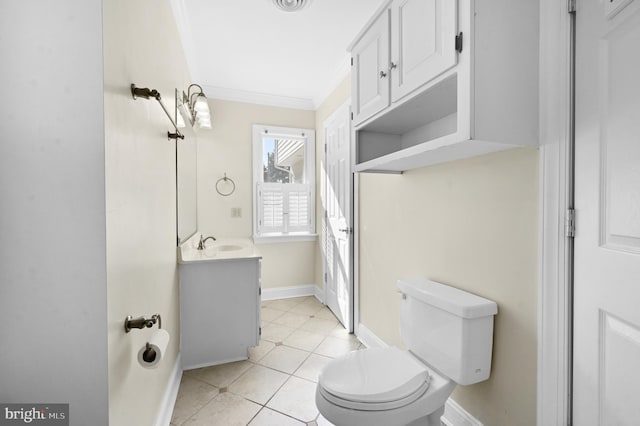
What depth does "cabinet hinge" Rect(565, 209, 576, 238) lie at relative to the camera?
→ 0.97 metres

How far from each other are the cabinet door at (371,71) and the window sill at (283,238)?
203 centimetres

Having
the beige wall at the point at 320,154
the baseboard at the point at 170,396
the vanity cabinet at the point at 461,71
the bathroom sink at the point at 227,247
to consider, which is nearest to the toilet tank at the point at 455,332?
the vanity cabinet at the point at 461,71

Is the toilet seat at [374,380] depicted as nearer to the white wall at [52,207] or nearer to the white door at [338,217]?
the white wall at [52,207]

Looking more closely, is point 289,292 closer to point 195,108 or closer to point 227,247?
point 227,247

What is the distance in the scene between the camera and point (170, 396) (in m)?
1.65

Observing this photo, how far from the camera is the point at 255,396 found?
1.77m

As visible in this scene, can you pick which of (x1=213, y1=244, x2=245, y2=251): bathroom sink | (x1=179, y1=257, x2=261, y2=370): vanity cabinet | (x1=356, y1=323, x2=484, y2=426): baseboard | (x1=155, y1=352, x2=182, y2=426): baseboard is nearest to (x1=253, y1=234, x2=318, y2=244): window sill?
(x1=213, y1=244, x2=245, y2=251): bathroom sink

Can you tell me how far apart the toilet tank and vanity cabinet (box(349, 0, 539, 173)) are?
0.66 m

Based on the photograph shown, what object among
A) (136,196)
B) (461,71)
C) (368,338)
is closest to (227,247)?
(368,338)

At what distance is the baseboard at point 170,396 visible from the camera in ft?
4.80

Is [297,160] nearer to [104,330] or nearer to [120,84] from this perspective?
[120,84]

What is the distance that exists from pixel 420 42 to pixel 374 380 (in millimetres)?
1413

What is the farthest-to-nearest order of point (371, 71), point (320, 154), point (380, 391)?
point (320, 154) < point (371, 71) < point (380, 391)

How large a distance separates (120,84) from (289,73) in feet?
7.27
